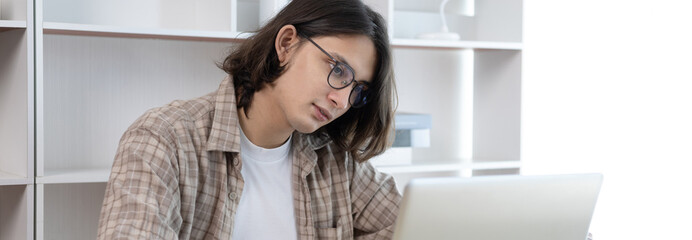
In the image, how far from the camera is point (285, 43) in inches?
54.4

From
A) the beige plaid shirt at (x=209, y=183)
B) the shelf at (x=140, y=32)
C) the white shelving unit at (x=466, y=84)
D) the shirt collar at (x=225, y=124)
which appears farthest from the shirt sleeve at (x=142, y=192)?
the white shelving unit at (x=466, y=84)

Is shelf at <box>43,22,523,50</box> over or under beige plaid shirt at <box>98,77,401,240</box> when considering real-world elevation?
over

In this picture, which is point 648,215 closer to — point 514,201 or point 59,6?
point 514,201

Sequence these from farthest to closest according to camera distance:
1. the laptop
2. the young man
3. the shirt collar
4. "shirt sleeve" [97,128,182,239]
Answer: the shirt collar, the young man, "shirt sleeve" [97,128,182,239], the laptop

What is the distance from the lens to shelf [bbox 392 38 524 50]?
→ 81.5 inches

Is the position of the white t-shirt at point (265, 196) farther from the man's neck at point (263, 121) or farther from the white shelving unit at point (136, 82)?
the white shelving unit at point (136, 82)

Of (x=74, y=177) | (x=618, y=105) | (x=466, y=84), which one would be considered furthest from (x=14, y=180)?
(x=618, y=105)

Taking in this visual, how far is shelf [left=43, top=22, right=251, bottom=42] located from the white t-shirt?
1.34 feet

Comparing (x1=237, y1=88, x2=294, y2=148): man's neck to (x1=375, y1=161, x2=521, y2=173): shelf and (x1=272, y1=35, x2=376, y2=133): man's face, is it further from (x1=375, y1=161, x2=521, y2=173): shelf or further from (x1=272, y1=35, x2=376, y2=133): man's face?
(x1=375, y1=161, x2=521, y2=173): shelf

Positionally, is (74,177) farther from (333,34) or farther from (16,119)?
(333,34)

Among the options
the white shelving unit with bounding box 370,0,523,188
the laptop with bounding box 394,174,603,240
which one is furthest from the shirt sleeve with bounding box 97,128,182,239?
the white shelving unit with bounding box 370,0,523,188

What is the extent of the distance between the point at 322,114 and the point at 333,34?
146 mm

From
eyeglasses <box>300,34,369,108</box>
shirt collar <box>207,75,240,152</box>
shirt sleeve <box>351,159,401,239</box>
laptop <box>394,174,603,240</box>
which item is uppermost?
eyeglasses <box>300,34,369,108</box>

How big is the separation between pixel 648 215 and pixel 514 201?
152 cm
